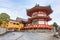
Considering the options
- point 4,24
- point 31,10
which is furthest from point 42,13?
point 4,24

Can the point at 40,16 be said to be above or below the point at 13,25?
above

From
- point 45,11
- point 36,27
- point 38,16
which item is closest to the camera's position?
point 36,27

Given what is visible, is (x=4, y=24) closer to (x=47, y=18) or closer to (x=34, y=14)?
(x=34, y=14)

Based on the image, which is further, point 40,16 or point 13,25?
point 13,25

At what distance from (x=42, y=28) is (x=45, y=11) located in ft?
15.9

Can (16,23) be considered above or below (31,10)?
below

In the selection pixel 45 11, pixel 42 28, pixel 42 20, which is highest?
pixel 45 11

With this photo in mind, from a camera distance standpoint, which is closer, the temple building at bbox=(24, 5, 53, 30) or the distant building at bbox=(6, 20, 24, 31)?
the temple building at bbox=(24, 5, 53, 30)

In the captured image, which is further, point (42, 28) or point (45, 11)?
point (45, 11)

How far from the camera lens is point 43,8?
83.1 feet

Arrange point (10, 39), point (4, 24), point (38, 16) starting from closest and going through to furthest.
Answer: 1. point (10, 39)
2. point (38, 16)
3. point (4, 24)

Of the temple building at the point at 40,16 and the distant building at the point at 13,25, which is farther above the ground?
A: the temple building at the point at 40,16

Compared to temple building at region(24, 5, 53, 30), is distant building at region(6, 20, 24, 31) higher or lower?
lower

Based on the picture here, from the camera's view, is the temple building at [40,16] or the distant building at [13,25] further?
the distant building at [13,25]
